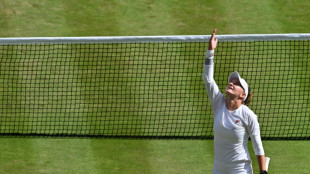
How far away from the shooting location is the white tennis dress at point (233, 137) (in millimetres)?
9781

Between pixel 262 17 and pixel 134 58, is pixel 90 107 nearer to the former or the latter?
pixel 134 58

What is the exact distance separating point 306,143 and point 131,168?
3.53m

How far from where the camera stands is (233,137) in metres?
9.81

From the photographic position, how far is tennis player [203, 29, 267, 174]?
9781mm

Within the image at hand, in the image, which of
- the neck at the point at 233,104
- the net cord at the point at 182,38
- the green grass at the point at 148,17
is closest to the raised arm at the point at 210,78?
the neck at the point at 233,104

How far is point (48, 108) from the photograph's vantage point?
15.1 metres

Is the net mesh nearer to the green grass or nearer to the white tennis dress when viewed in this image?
the green grass

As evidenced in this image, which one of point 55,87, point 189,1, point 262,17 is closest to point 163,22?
point 189,1

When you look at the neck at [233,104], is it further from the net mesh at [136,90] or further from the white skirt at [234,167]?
the net mesh at [136,90]

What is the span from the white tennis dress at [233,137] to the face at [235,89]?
220 mm

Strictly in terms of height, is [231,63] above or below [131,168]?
above

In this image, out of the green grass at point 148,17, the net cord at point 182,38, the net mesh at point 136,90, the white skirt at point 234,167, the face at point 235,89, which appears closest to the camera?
the face at point 235,89

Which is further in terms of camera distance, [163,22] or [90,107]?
[163,22]

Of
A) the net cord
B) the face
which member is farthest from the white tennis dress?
the net cord
